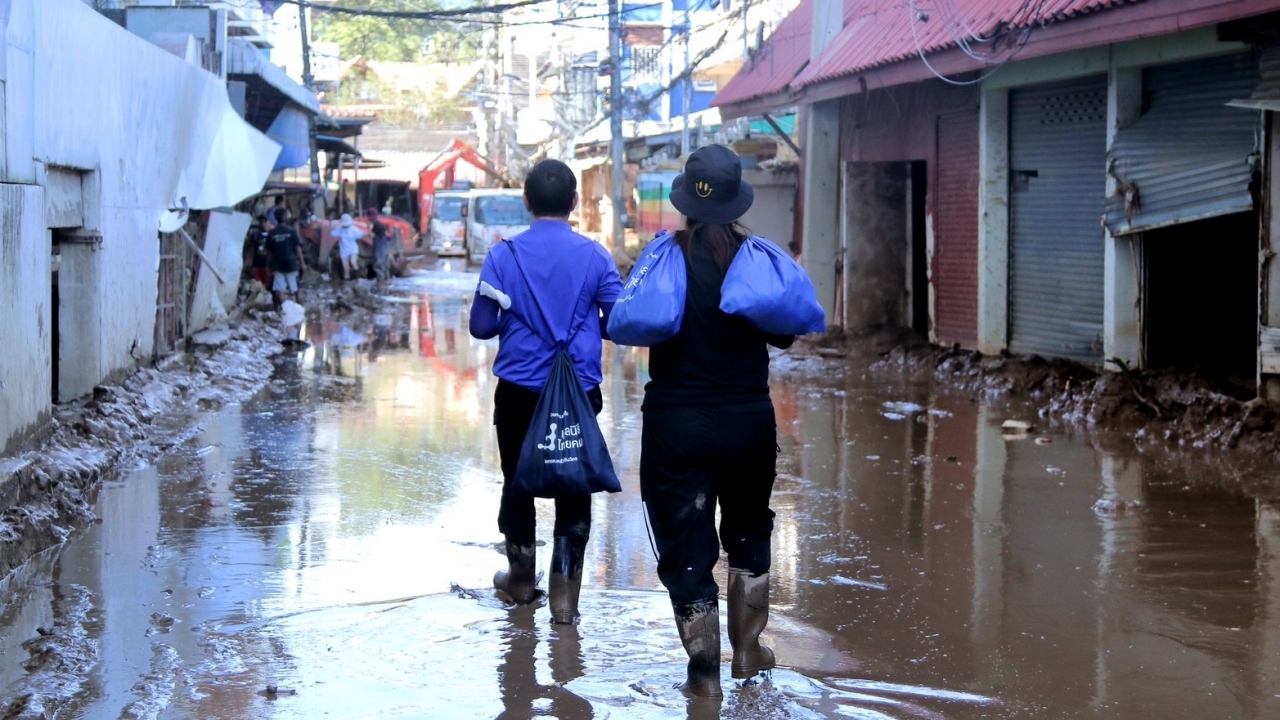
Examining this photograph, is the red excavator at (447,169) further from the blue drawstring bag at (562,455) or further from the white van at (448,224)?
the blue drawstring bag at (562,455)

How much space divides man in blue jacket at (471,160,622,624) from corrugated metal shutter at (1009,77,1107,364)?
7.66 metres

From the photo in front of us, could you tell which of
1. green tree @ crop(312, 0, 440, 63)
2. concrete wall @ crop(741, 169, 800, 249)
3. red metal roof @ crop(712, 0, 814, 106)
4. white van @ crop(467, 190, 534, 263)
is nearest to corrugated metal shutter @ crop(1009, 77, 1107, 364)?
red metal roof @ crop(712, 0, 814, 106)

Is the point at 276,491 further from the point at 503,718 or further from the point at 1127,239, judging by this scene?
the point at 1127,239

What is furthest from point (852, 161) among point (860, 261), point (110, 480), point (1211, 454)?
point (110, 480)

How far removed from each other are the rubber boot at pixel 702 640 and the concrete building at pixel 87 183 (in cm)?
427

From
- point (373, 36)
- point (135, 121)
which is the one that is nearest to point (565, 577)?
point (135, 121)

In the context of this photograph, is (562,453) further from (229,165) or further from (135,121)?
(229,165)

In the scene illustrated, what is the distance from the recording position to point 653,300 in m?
4.32

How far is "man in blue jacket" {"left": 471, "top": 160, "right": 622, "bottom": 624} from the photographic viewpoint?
5316 mm

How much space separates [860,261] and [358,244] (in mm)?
17317

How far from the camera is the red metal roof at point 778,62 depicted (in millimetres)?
18109

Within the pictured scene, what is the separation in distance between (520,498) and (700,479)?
126 cm

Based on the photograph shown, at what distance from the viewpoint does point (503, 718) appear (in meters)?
4.39

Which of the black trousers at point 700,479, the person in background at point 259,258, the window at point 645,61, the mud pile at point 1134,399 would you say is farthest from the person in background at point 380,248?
the black trousers at point 700,479
